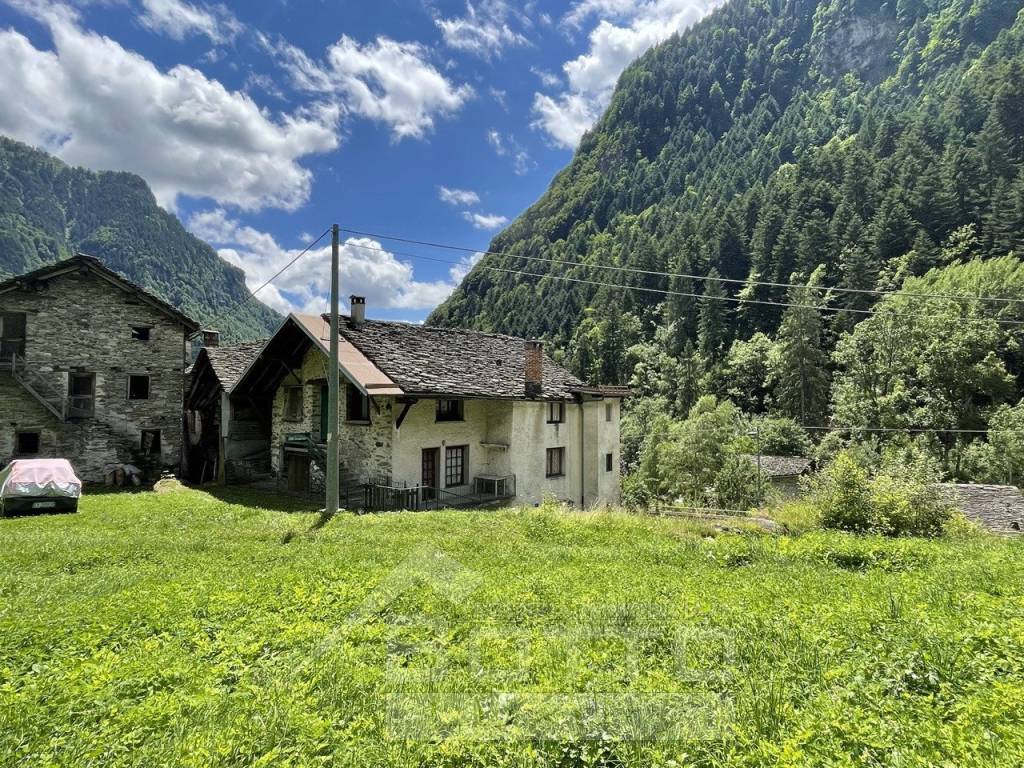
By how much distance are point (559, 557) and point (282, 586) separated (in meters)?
4.74

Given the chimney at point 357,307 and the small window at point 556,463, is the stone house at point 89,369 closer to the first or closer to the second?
the chimney at point 357,307

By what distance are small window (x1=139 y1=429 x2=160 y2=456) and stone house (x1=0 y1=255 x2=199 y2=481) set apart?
0.14ft

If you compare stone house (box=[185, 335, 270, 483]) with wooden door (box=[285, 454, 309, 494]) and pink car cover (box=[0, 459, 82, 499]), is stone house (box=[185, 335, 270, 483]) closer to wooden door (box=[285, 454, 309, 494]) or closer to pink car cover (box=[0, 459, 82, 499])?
wooden door (box=[285, 454, 309, 494])

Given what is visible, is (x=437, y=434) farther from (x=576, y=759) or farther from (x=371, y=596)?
(x=576, y=759)

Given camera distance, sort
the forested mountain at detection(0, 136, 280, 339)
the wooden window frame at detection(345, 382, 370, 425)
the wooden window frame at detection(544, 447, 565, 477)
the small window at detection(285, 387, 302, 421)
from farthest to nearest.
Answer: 1. the forested mountain at detection(0, 136, 280, 339)
2. the wooden window frame at detection(544, 447, 565, 477)
3. the small window at detection(285, 387, 302, 421)
4. the wooden window frame at detection(345, 382, 370, 425)

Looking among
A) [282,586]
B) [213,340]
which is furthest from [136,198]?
[282,586]

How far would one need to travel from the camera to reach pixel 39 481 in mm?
14836

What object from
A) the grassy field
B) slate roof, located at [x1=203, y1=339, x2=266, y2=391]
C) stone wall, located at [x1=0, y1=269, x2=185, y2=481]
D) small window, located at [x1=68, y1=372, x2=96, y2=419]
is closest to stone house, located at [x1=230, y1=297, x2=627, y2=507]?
slate roof, located at [x1=203, y1=339, x2=266, y2=391]

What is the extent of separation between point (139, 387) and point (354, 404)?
13295mm

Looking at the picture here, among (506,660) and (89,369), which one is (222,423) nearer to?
(89,369)

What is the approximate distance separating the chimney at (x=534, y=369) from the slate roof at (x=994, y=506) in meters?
16.6

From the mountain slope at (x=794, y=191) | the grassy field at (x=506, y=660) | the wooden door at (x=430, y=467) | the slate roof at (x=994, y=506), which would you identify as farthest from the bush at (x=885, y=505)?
the mountain slope at (x=794, y=191)

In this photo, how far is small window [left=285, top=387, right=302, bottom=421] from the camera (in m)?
22.2

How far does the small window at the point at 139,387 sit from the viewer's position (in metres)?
24.3
